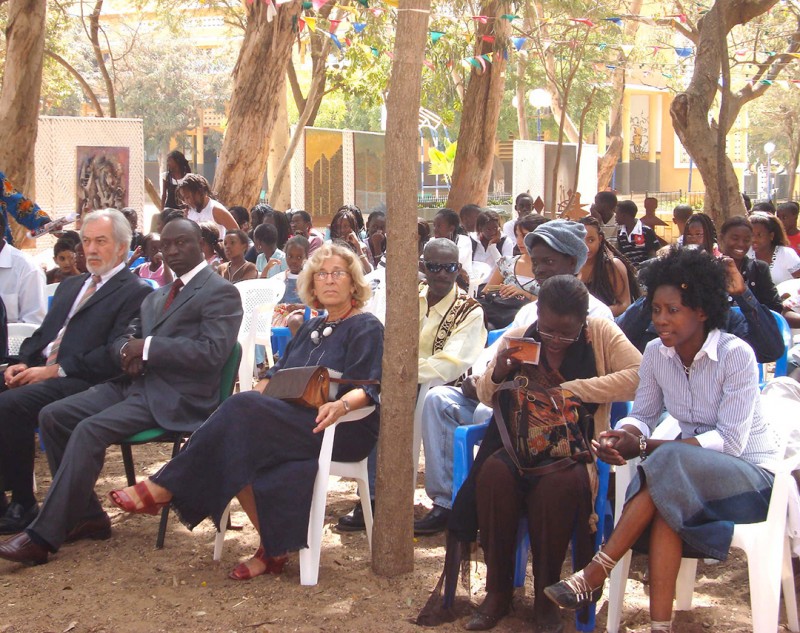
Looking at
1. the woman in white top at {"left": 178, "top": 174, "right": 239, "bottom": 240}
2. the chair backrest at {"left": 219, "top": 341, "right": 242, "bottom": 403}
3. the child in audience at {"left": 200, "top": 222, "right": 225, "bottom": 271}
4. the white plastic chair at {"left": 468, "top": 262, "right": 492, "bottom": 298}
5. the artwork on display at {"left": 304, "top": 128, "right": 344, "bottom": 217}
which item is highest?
the artwork on display at {"left": 304, "top": 128, "right": 344, "bottom": 217}

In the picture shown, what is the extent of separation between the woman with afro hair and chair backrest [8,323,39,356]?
3.81 m

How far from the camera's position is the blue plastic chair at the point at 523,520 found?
379cm

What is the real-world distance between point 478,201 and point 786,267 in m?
7.94

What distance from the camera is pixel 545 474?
12.2 ft

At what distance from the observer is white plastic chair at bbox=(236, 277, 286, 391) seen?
746 cm

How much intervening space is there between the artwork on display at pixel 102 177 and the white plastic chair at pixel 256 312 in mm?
6450

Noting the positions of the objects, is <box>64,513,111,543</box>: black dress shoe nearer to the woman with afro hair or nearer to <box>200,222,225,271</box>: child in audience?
the woman with afro hair

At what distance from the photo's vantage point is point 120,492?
14.0ft

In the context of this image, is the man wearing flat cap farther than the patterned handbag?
Yes

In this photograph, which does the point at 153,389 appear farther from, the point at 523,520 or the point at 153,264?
the point at 153,264

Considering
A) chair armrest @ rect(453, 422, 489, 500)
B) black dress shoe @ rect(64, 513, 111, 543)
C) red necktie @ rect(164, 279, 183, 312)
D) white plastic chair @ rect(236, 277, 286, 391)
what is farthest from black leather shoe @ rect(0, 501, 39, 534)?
white plastic chair @ rect(236, 277, 286, 391)

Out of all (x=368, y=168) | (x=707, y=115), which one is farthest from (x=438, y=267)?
(x=368, y=168)

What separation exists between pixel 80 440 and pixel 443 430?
1.67 m

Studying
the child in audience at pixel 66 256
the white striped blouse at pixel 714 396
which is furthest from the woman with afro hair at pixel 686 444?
the child in audience at pixel 66 256
